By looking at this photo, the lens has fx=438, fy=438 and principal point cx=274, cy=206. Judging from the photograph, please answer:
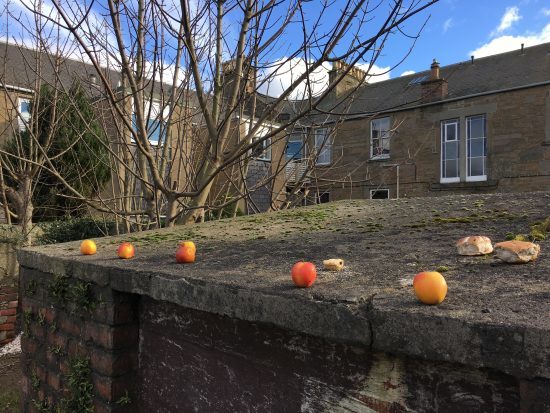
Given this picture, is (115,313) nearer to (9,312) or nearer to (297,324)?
(297,324)

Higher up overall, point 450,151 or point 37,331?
point 450,151

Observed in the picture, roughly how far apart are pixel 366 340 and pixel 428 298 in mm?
197

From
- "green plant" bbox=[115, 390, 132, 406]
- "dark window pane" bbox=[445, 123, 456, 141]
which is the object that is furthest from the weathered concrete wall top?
"dark window pane" bbox=[445, 123, 456, 141]

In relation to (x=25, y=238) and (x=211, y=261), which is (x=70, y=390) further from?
(x=25, y=238)

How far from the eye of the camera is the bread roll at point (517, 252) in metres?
1.46

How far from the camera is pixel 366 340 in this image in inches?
45.9

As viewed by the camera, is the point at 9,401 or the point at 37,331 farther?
the point at 9,401

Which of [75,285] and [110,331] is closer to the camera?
[110,331]

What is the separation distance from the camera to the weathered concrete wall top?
39.6 inches

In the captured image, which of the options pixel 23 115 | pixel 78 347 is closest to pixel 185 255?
pixel 78 347

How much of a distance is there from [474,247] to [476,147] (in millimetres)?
17241

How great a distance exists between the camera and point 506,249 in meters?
1.50

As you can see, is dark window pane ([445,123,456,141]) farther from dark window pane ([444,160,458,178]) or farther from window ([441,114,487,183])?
dark window pane ([444,160,458,178])

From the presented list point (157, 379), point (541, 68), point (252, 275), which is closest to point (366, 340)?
point (252, 275)
